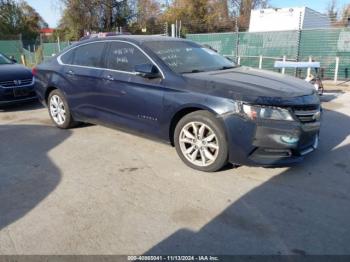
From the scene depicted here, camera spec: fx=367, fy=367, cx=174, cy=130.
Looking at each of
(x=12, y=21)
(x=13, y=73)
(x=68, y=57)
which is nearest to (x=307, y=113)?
(x=68, y=57)

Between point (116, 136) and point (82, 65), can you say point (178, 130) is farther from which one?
point (82, 65)

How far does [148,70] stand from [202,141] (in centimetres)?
117

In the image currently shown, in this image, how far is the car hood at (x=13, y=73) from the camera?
27.0 feet

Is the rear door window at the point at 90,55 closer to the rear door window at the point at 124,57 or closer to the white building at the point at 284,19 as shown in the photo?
the rear door window at the point at 124,57

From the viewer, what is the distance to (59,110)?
6.53 metres

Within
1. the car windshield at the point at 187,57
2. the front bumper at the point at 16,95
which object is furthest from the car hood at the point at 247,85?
the front bumper at the point at 16,95

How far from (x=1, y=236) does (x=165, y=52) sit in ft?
10.0

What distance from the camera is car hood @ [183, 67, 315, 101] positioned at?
4.12m

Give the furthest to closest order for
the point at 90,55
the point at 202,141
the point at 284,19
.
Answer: the point at 284,19
the point at 90,55
the point at 202,141

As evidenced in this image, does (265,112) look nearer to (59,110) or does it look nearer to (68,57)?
(68,57)

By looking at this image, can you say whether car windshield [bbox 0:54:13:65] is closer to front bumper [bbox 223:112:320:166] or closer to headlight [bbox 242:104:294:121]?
front bumper [bbox 223:112:320:166]

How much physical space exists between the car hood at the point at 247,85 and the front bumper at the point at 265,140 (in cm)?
29

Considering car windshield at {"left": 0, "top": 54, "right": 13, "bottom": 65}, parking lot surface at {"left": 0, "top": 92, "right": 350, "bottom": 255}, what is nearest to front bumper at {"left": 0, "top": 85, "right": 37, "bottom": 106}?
car windshield at {"left": 0, "top": 54, "right": 13, "bottom": 65}

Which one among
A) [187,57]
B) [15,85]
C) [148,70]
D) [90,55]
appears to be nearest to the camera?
[148,70]
